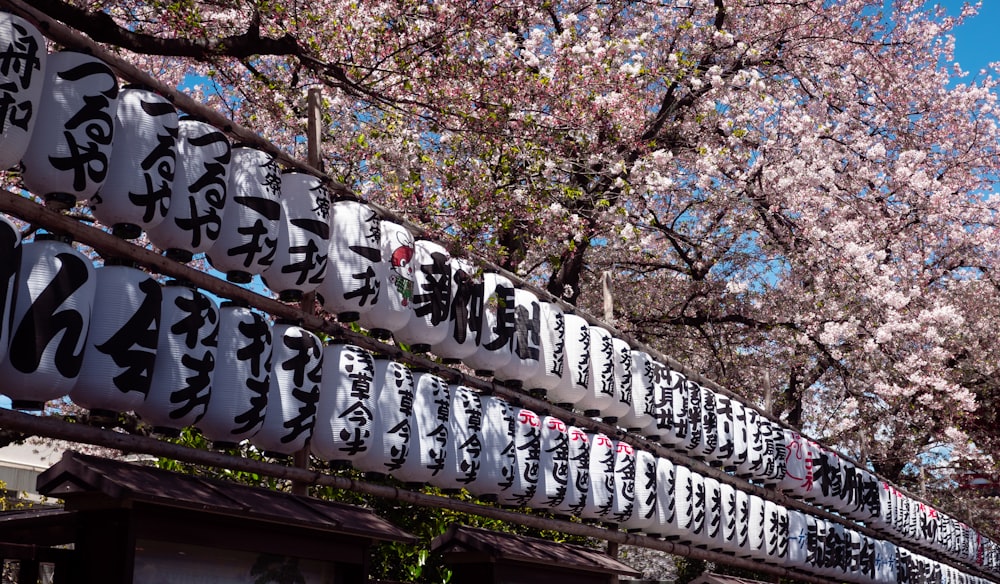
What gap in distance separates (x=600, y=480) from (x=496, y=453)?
92.0 inches

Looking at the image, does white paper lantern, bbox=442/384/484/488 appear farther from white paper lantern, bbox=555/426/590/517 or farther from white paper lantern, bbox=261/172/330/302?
white paper lantern, bbox=261/172/330/302

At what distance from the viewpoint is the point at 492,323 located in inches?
402

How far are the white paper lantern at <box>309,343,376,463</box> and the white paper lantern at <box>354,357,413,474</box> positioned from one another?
0.10 m

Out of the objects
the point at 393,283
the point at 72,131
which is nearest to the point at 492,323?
the point at 393,283

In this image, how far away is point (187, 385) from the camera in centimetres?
654

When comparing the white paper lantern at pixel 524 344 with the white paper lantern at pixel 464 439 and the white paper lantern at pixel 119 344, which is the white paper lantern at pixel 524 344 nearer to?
the white paper lantern at pixel 464 439

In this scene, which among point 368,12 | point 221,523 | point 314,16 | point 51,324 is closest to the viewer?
point 51,324

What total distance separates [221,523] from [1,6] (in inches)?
143

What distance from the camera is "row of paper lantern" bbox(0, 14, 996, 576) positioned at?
5.89 metres

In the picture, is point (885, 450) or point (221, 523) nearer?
point (221, 523)

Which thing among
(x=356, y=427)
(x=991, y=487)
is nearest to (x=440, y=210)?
(x=356, y=427)

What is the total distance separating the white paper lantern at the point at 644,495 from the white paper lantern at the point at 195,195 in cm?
740

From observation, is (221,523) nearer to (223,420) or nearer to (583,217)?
(223,420)

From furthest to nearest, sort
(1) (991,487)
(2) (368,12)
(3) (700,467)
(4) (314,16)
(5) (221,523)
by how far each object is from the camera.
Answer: (1) (991,487), (3) (700,467), (2) (368,12), (4) (314,16), (5) (221,523)
